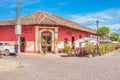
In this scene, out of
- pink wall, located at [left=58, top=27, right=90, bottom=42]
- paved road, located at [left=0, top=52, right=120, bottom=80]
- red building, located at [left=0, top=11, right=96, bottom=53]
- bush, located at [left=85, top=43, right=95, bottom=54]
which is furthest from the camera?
pink wall, located at [left=58, top=27, right=90, bottom=42]

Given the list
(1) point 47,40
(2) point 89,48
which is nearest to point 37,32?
(1) point 47,40

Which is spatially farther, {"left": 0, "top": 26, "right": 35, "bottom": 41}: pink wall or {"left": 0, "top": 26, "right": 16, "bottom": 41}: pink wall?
{"left": 0, "top": 26, "right": 16, "bottom": 41}: pink wall

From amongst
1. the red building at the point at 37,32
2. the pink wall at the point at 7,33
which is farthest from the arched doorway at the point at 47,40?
the pink wall at the point at 7,33

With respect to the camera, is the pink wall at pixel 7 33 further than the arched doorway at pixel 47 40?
Yes

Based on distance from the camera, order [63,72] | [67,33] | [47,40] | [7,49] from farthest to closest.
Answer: [67,33] < [47,40] < [7,49] < [63,72]

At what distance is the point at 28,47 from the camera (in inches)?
1560

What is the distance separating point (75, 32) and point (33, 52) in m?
10.1

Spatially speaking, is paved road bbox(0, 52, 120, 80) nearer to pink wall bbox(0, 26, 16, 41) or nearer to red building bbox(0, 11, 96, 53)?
red building bbox(0, 11, 96, 53)

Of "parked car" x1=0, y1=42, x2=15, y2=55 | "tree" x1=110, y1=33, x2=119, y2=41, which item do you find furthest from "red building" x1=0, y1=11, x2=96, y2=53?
"tree" x1=110, y1=33, x2=119, y2=41

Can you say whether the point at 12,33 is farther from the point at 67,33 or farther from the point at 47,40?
the point at 67,33

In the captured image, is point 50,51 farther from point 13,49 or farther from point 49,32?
point 13,49

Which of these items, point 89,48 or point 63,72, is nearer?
point 63,72

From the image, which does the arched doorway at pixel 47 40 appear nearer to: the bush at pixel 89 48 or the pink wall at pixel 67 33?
the pink wall at pixel 67 33

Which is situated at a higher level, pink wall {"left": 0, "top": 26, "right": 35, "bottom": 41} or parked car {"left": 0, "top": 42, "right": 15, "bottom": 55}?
pink wall {"left": 0, "top": 26, "right": 35, "bottom": 41}
